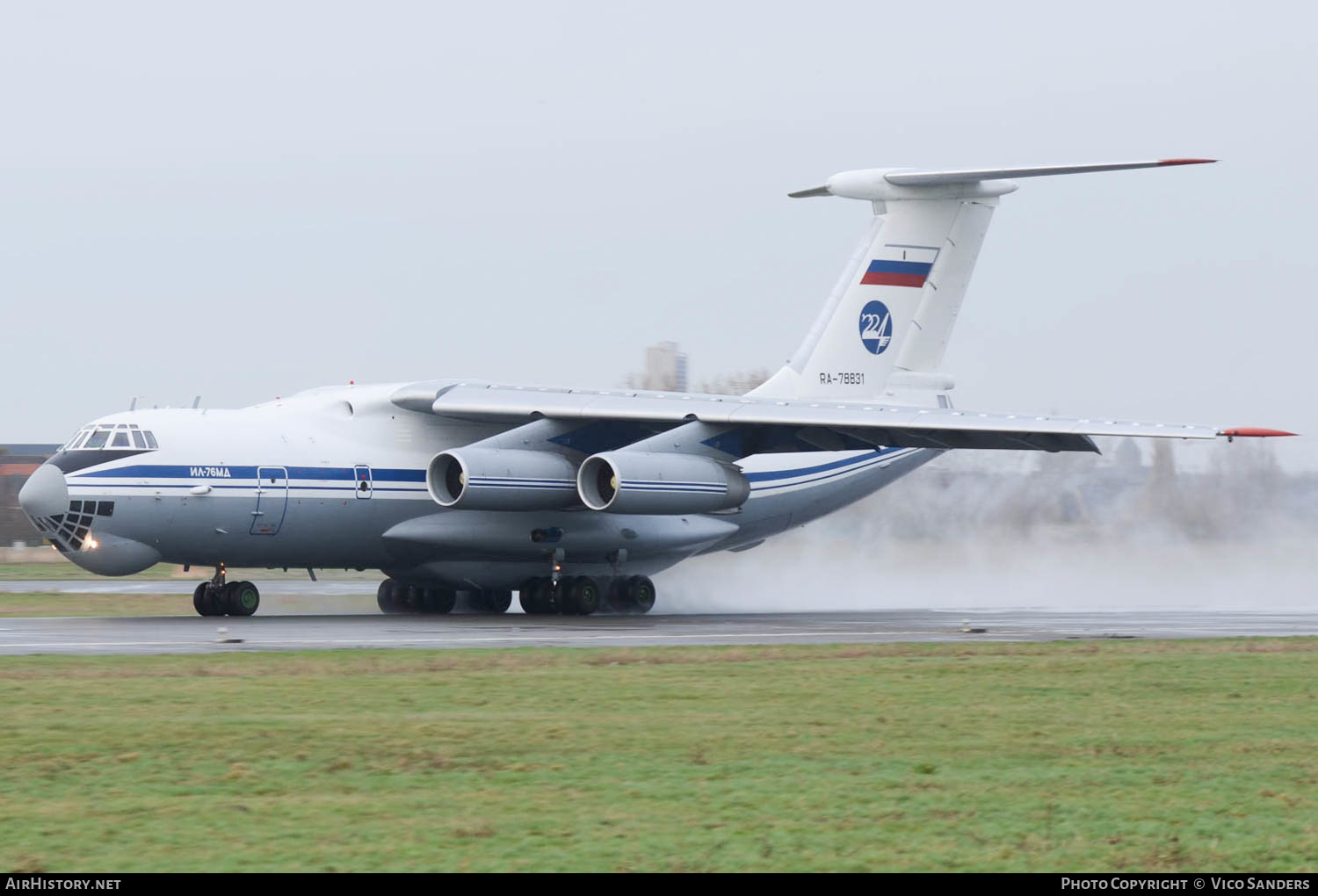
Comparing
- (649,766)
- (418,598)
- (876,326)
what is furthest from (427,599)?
(649,766)

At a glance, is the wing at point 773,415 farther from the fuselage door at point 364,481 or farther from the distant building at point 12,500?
the distant building at point 12,500

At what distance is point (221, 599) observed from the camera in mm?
20578

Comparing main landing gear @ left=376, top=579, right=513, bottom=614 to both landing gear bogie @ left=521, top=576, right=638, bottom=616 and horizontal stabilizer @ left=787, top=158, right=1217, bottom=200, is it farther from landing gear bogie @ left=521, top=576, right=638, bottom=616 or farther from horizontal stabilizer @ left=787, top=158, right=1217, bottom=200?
horizontal stabilizer @ left=787, top=158, right=1217, bottom=200

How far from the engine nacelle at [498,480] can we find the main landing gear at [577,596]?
1350 millimetres

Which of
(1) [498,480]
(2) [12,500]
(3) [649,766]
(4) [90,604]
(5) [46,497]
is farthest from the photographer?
(2) [12,500]

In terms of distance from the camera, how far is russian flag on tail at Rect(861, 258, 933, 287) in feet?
82.8

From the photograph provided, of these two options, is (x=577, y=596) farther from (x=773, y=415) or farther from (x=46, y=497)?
(x=46, y=497)

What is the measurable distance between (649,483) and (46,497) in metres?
7.19

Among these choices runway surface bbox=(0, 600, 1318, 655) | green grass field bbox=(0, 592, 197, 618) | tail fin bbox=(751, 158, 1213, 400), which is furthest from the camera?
tail fin bbox=(751, 158, 1213, 400)

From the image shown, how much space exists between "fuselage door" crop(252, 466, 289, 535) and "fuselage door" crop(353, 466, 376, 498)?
96 centimetres

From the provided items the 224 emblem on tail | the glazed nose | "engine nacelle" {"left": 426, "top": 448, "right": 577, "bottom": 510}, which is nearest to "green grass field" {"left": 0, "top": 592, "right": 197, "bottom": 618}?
the glazed nose

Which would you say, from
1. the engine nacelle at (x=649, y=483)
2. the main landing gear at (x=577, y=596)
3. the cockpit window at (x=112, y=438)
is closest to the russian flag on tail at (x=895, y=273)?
the engine nacelle at (x=649, y=483)

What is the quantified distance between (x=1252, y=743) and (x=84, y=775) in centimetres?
595

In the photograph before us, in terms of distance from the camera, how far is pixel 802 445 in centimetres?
2328
